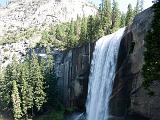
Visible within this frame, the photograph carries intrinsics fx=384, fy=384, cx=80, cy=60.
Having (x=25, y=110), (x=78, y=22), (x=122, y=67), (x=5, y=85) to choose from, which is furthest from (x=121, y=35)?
(x=78, y=22)

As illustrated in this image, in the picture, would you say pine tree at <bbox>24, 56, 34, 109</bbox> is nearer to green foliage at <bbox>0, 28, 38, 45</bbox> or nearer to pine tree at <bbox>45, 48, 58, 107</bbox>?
pine tree at <bbox>45, 48, 58, 107</bbox>

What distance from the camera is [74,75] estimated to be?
81.6 m

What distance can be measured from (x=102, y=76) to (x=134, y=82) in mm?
15830

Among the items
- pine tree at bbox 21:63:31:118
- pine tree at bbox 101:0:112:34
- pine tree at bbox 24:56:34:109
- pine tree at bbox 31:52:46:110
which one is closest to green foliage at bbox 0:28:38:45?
pine tree at bbox 24:56:34:109

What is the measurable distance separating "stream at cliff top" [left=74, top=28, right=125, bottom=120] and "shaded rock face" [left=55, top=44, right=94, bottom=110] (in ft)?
14.3

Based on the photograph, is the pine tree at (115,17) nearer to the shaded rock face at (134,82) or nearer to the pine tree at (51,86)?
the pine tree at (51,86)

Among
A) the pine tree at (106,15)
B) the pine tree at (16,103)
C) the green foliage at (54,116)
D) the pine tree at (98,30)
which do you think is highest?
the pine tree at (106,15)

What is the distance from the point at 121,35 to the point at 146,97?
15740 millimetres

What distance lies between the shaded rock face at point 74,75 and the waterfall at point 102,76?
14.3ft

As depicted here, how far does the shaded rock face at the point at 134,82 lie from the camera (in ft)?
142

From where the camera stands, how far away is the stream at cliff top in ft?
189

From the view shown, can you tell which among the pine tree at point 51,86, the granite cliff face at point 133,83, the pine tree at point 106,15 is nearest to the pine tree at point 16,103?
the pine tree at point 51,86

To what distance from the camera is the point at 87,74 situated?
247ft

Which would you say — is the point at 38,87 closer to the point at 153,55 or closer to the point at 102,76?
the point at 102,76
